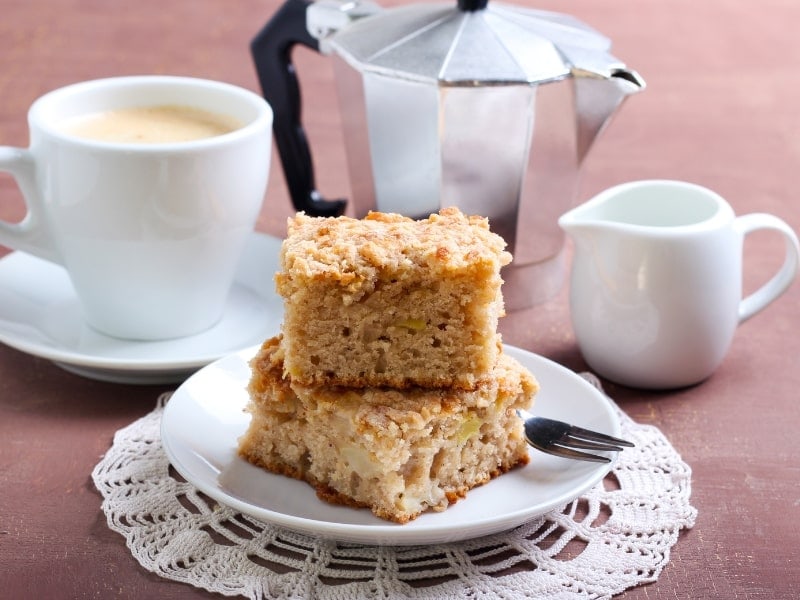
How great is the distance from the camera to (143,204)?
1.54 metres

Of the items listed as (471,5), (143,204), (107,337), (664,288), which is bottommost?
(107,337)

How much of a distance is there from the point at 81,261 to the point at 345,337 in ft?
1.78

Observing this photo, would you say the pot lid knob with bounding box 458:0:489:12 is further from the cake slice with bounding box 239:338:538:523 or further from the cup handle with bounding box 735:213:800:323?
the cake slice with bounding box 239:338:538:523

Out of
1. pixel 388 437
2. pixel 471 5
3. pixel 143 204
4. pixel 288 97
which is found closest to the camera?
pixel 388 437

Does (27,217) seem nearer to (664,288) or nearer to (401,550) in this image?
(401,550)

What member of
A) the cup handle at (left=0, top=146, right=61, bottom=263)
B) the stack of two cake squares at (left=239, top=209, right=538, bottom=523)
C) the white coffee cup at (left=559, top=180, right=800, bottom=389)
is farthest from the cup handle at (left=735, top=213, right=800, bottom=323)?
the cup handle at (left=0, top=146, right=61, bottom=263)

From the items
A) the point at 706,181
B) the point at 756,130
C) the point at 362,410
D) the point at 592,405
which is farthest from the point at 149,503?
the point at 756,130

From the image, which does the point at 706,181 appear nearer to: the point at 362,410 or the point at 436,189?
the point at 436,189

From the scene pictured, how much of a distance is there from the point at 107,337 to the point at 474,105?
659 millimetres

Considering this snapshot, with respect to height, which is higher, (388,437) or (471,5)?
(471,5)

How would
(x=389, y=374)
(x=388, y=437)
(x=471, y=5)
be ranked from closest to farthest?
(x=388, y=437)
(x=389, y=374)
(x=471, y=5)

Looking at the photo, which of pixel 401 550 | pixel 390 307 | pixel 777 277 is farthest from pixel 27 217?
pixel 777 277

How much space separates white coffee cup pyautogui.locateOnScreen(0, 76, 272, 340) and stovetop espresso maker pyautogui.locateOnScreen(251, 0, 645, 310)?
23 cm

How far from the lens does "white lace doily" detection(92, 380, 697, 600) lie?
1.17 metres
